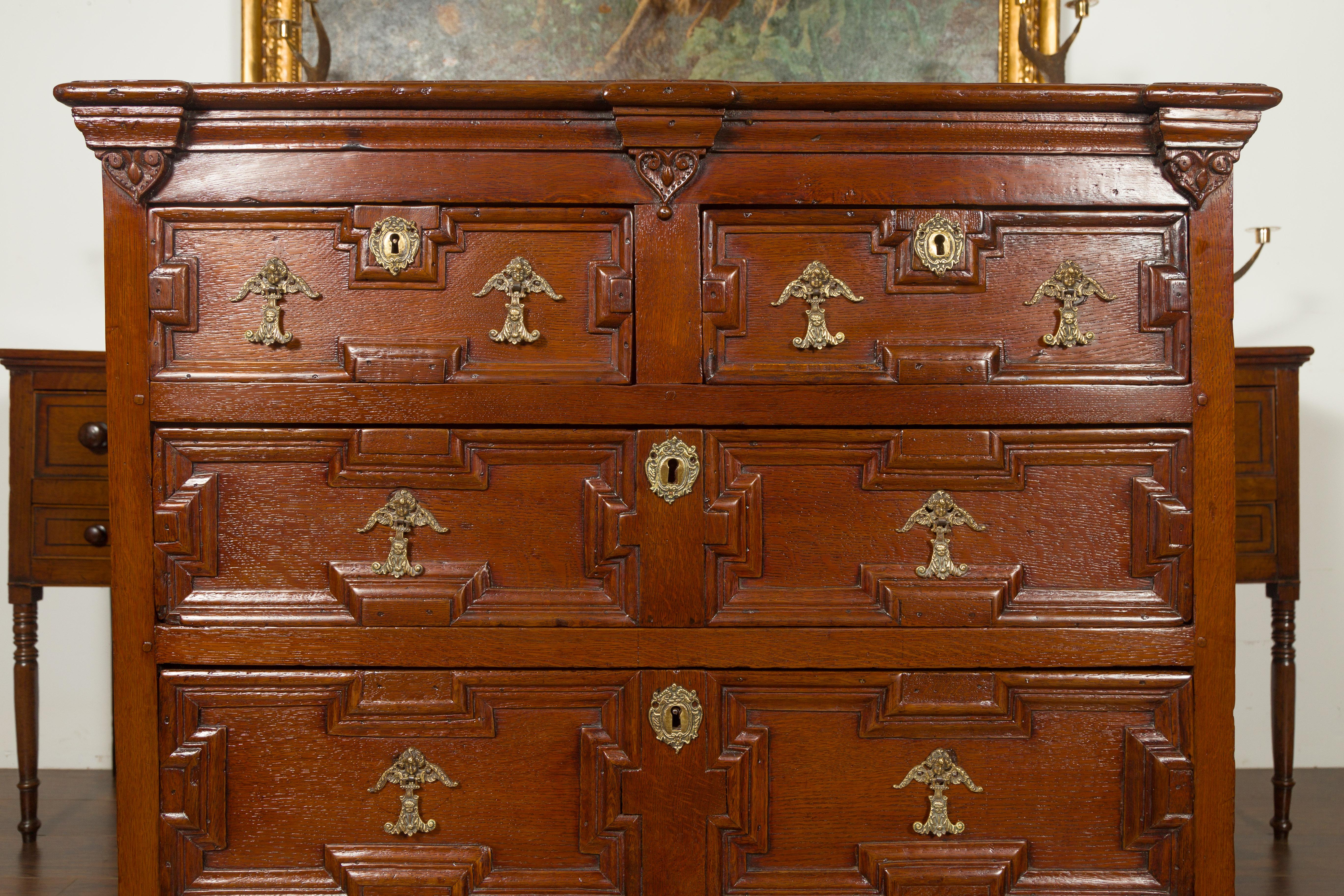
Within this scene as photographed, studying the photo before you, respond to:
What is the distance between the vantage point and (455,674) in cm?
166

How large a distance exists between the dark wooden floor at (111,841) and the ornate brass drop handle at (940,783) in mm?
892

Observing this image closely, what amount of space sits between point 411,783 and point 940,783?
964mm

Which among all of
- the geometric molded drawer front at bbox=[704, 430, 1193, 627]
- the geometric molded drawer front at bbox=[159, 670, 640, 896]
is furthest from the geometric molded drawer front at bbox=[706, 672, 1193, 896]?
the geometric molded drawer front at bbox=[159, 670, 640, 896]

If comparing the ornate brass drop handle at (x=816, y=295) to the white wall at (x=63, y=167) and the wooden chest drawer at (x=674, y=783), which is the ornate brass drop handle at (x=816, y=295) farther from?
the white wall at (x=63, y=167)

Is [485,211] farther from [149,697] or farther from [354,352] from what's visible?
[149,697]

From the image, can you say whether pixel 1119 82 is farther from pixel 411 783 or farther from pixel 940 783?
pixel 411 783

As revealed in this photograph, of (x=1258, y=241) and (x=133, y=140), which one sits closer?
(x=133, y=140)

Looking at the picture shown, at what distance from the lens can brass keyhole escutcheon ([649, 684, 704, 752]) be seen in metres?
1.65

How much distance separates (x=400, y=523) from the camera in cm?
165

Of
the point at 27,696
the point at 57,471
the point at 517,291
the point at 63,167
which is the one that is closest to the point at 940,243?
the point at 517,291

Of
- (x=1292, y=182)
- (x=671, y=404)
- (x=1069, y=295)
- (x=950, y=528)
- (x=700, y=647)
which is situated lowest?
(x=700, y=647)

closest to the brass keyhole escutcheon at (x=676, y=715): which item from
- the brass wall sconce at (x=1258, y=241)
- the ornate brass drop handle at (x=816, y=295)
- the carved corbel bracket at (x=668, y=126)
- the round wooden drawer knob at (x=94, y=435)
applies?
the ornate brass drop handle at (x=816, y=295)

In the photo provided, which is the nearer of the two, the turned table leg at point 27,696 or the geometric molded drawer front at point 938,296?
the geometric molded drawer front at point 938,296

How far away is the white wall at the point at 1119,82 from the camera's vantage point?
2.61 m
